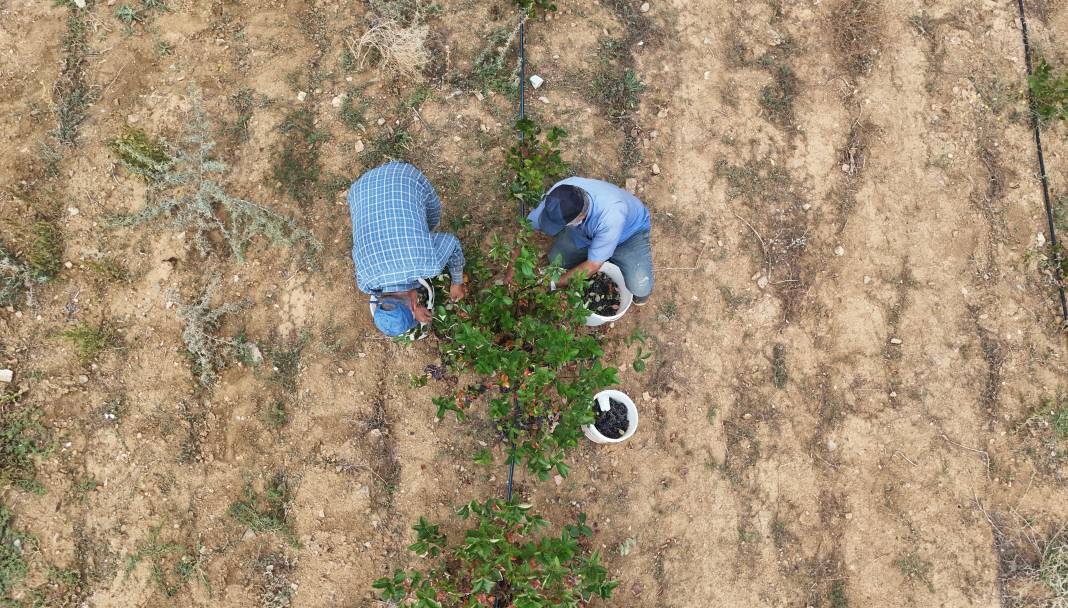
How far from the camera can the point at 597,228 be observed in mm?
3117

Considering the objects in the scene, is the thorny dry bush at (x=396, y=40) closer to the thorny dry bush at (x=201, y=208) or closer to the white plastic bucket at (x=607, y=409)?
the thorny dry bush at (x=201, y=208)

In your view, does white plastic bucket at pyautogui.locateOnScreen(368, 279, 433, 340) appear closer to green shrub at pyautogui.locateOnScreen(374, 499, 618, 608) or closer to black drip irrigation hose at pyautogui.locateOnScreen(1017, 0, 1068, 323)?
green shrub at pyautogui.locateOnScreen(374, 499, 618, 608)

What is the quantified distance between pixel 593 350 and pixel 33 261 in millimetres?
3299

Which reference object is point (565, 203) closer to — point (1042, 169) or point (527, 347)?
point (527, 347)

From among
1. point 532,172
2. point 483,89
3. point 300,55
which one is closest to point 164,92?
point 300,55

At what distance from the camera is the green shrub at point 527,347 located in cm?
273

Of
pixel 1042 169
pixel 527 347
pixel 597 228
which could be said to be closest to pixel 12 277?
pixel 527 347

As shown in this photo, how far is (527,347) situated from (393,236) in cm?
94

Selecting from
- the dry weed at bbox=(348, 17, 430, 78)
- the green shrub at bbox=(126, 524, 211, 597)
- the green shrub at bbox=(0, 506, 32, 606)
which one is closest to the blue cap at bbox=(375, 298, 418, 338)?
the dry weed at bbox=(348, 17, 430, 78)

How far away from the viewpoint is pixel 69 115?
3.69 metres

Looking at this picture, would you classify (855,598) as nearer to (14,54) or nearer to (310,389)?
(310,389)

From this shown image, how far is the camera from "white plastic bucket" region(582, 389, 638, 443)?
3287 mm

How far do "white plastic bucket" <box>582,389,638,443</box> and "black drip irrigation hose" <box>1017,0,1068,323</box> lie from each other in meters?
2.92

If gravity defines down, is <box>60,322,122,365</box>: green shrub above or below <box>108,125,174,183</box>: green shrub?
below
